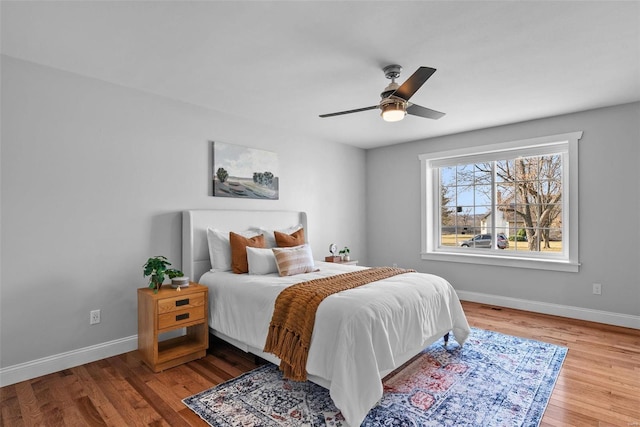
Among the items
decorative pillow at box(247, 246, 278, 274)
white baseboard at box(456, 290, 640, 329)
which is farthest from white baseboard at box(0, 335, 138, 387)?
white baseboard at box(456, 290, 640, 329)

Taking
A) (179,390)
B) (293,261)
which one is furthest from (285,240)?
(179,390)

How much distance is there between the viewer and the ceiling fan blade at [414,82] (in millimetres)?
2096

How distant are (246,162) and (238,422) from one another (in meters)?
2.80

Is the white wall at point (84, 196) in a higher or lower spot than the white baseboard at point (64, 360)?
higher

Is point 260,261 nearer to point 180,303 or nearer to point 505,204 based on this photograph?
point 180,303

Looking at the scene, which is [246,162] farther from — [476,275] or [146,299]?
[476,275]

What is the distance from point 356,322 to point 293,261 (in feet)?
4.41

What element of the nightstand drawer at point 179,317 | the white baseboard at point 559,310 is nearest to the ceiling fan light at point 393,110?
the nightstand drawer at point 179,317

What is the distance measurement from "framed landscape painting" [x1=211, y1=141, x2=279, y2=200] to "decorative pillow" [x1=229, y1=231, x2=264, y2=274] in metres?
0.65

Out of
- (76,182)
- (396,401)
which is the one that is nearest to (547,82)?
(396,401)

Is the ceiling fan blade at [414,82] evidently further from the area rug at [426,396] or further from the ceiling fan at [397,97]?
the area rug at [426,396]

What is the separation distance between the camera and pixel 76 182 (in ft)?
9.32

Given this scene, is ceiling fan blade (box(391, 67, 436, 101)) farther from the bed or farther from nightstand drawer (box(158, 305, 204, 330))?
nightstand drawer (box(158, 305, 204, 330))

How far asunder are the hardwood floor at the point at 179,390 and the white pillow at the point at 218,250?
77 centimetres
